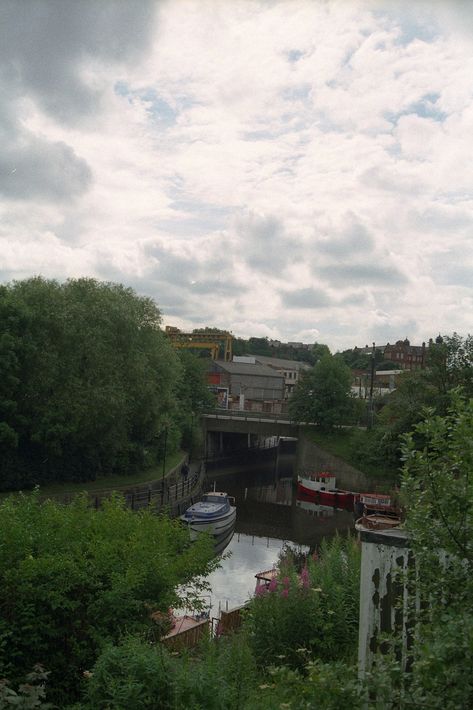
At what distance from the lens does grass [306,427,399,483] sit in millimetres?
49875

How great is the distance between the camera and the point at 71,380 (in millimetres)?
35125

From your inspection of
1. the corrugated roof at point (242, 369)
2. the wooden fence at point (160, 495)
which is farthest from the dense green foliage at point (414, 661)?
the corrugated roof at point (242, 369)

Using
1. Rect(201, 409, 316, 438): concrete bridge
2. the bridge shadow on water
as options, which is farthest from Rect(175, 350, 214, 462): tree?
the bridge shadow on water

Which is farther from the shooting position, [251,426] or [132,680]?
[251,426]

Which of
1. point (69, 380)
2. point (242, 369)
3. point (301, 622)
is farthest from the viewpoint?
point (242, 369)

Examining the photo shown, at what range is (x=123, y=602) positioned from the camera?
30.6ft

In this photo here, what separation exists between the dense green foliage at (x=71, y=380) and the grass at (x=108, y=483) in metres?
0.62

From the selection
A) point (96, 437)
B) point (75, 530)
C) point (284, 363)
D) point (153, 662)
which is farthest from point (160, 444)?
point (284, 363)

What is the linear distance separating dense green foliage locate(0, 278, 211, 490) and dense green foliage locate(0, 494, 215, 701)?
23.2 metres

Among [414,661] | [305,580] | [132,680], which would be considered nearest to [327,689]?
[414,661]

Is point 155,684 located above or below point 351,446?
above

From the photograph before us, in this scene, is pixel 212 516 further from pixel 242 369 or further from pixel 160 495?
pixel 242 369

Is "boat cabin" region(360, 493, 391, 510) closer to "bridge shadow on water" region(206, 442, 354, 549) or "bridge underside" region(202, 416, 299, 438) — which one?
"bridge shadow on water" region(206, 442, 354, 549)

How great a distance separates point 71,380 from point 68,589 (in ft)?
89.0
